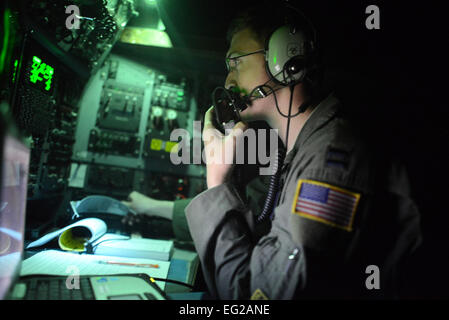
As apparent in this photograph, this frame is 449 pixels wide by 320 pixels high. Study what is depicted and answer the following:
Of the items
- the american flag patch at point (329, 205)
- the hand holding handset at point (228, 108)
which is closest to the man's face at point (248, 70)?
the hand holding handset at point (228, 108)

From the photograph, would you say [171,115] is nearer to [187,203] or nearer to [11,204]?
[187,203]

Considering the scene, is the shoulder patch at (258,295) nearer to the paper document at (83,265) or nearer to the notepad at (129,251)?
the paper document at (83,265)

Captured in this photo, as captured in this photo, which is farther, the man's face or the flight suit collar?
the man's face

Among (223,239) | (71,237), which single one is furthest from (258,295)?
(71,237)

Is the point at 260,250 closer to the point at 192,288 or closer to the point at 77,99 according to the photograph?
the point at 192,288

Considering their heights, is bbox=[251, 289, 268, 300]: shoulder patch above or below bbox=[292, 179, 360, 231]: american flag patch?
below

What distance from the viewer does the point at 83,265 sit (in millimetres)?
935

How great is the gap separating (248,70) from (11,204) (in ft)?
3.29

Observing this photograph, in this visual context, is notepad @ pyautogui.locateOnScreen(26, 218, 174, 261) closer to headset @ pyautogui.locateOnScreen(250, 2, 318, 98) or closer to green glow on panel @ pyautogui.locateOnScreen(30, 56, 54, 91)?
green glow on panel @ pyautogui.locateOnScreen(30, 56, 54, 91)

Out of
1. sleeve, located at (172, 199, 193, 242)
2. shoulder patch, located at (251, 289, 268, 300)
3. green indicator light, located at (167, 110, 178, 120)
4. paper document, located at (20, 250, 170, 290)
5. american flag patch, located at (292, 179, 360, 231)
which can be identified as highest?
green indicator light, located at (167, 110, 178, 120)

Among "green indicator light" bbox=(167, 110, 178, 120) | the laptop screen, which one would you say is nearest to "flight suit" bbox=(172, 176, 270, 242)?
the laptop screen

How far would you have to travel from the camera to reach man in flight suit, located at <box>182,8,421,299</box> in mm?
604

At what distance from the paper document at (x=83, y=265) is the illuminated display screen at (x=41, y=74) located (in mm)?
777

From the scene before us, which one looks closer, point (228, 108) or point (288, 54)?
point (288, 54)
